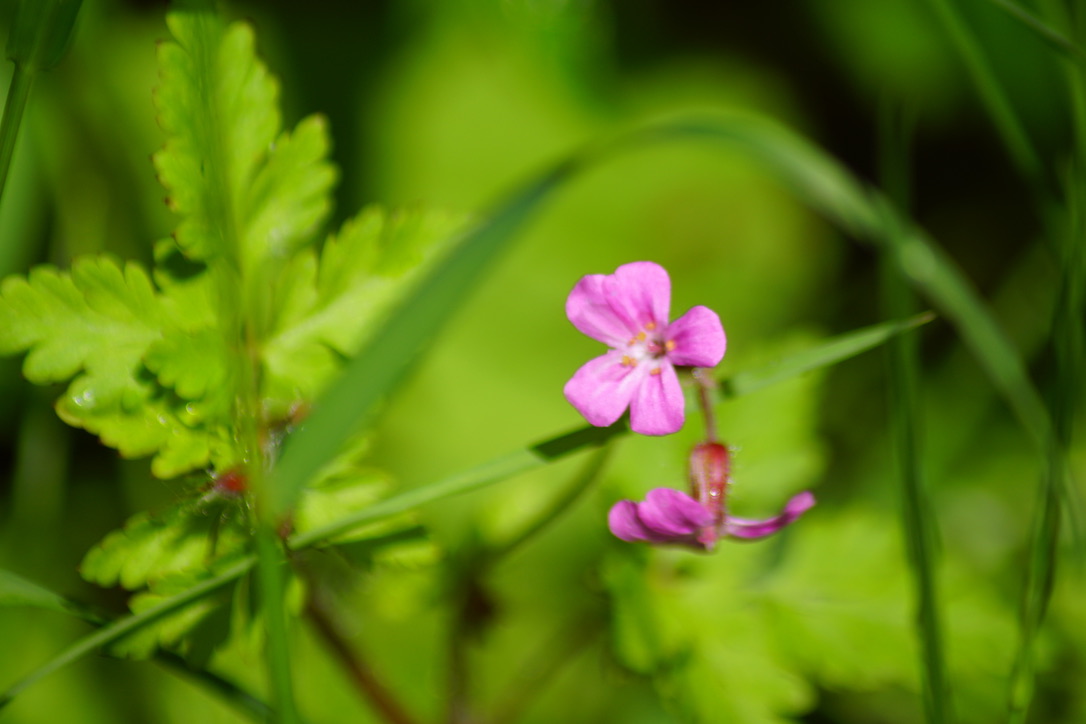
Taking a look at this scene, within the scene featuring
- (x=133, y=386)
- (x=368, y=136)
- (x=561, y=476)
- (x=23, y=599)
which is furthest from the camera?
(x=368, y=136)

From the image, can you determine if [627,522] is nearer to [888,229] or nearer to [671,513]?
[671,513]

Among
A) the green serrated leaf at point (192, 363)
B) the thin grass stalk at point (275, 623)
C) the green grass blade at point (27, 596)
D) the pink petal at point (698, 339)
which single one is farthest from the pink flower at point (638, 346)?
the green grass blade at point (27, 596)

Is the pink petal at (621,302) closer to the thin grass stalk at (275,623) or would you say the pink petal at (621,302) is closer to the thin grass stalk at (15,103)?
the thin grass stalk at (275,623)

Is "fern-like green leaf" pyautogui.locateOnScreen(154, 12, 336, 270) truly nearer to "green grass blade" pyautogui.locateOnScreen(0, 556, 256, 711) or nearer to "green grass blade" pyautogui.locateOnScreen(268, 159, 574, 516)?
"green grass blade" pyautogui.locateOnScreen(268, 159, 574, 516)

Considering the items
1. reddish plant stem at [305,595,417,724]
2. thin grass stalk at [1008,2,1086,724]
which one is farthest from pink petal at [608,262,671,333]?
reddish plant stem at [305,595,417,724]

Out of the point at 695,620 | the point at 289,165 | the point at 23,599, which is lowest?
the point at 23,599

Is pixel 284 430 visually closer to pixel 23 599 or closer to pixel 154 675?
pixel 23 599

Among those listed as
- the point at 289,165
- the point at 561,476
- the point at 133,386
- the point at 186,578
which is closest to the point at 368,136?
the point at 561,476
